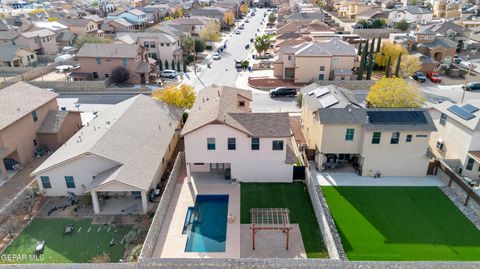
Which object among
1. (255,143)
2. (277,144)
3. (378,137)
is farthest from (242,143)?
(378,137)

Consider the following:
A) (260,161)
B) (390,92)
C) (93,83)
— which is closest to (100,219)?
(260,161)

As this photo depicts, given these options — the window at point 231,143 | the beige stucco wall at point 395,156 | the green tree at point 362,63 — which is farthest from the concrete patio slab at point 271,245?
the green tree at point 362,63

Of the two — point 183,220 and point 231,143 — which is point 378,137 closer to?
point 231,143

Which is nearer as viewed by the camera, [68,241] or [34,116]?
[68,241]

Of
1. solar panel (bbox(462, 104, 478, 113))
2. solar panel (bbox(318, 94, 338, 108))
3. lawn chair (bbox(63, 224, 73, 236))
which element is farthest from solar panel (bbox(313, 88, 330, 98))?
lawn chair (bbox(63, 224, 73, 236))

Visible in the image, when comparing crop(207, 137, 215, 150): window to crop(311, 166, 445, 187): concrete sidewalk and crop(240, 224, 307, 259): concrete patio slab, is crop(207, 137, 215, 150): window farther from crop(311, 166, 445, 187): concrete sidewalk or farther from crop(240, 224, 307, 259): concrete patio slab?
crop(311, 166, 445, 187): concrete sidewalk

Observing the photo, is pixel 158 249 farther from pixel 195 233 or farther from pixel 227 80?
pixel 227 80
